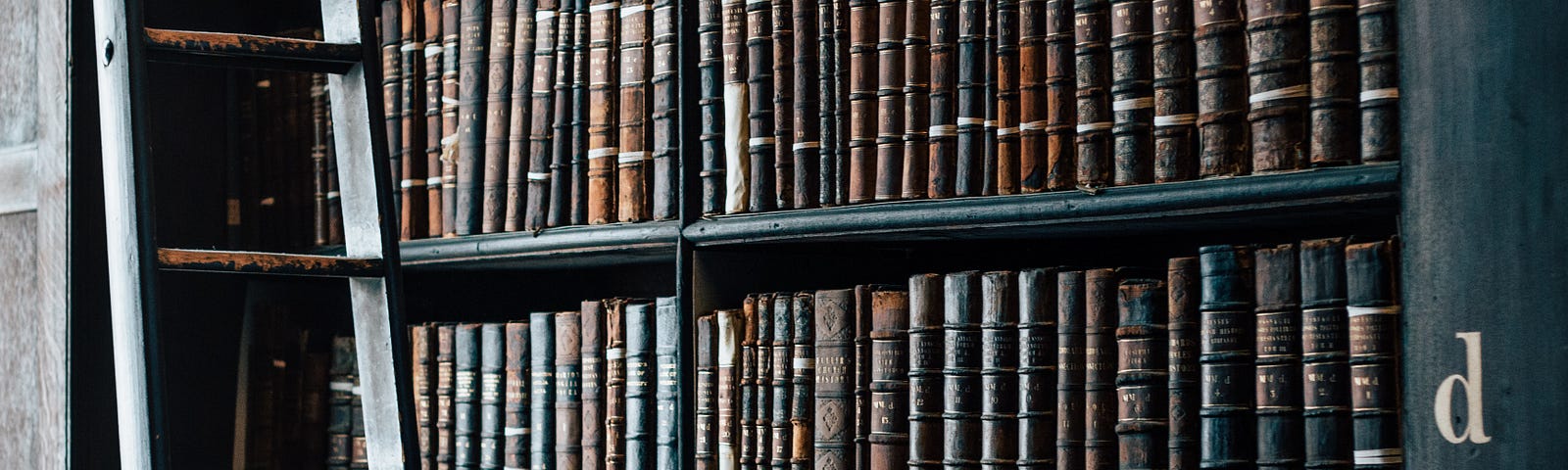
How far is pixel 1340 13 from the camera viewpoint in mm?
1146

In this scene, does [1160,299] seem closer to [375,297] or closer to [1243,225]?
[1243,225]

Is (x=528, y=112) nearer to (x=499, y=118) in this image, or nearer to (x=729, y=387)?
(x=499, y=118)

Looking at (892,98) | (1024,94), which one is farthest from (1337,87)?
(892,98)

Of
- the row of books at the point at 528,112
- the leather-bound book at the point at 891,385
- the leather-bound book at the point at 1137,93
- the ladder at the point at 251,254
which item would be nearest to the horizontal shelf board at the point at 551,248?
the row of books at the point at 528,112

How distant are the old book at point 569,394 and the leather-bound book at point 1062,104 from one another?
586mm

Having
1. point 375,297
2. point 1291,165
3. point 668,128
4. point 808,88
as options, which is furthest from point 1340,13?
point 375,297

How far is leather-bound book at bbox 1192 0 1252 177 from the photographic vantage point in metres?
1.20

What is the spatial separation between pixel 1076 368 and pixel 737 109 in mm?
425

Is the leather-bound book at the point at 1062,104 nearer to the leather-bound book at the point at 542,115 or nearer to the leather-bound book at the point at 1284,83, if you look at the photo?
the leather-bound book at the point at 1284,83

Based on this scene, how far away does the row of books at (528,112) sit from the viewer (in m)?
1.59

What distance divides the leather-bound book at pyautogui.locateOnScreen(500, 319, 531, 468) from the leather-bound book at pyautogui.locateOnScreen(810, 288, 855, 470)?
0.41m

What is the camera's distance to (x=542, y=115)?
1.67 meters

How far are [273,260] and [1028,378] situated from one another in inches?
27.8

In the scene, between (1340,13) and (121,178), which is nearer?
(1340,13)
